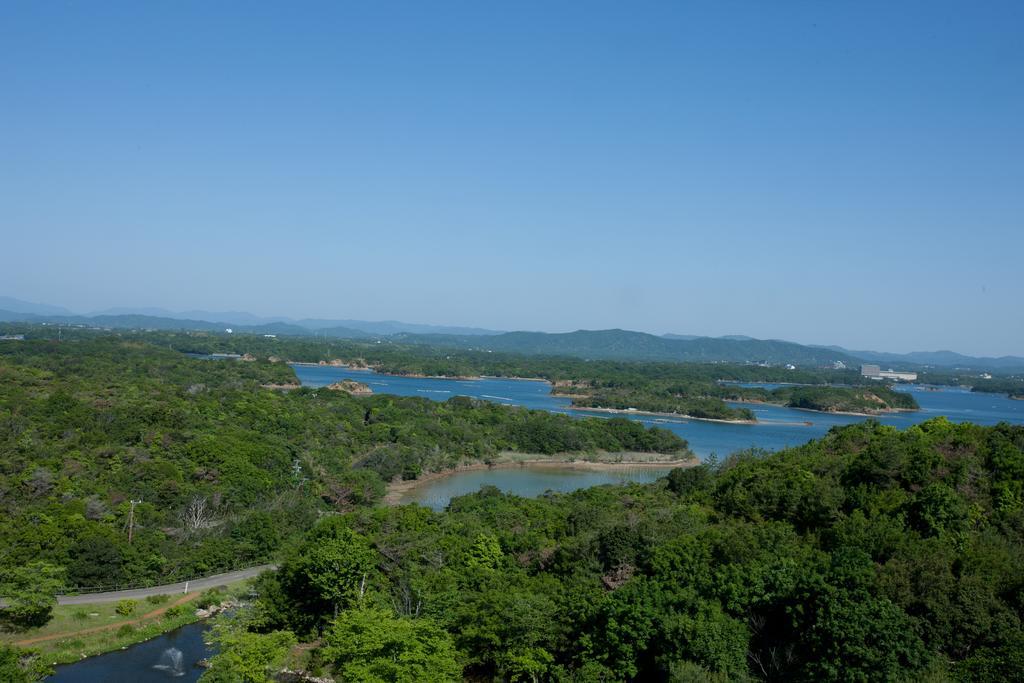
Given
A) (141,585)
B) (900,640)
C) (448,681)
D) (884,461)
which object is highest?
(884,461)

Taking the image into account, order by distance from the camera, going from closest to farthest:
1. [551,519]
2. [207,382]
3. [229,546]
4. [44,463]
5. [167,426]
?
[551,519], [229,546], [44,463], [167,426], [207,382]

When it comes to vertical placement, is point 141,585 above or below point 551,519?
below

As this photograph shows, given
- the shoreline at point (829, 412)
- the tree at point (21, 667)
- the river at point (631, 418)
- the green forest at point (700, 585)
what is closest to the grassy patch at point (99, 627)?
the tree at point (21, 667)

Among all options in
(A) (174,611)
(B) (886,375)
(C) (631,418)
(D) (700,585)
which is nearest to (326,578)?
(A) (174,611)

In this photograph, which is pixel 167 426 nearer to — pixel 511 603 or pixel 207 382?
pixel 511 603

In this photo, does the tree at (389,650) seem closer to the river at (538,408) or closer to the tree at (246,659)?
the tree at (246,659)

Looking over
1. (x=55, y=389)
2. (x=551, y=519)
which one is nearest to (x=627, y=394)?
(x=55, y=389)

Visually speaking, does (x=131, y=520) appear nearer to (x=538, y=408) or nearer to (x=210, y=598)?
(x=210, y=598)
